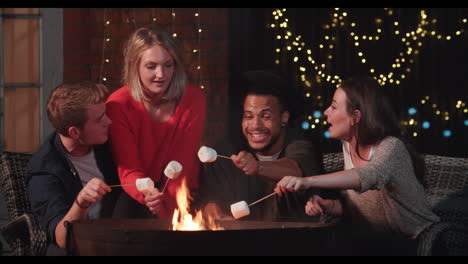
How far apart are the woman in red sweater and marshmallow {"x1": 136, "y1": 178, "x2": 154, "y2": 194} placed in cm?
26

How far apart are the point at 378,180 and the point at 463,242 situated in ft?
2.58

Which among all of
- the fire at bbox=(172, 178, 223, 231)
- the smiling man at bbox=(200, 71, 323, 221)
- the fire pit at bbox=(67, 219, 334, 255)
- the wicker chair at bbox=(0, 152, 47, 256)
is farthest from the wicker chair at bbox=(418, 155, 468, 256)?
the wicker chair at bbox=(0, 152, 47, 256)

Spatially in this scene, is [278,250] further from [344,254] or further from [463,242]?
[463,242]

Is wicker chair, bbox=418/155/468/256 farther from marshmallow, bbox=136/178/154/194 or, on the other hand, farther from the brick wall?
the brick wall

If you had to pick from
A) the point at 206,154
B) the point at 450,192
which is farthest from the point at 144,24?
the point at 450,192

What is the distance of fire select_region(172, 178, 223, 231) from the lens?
3961 millimetres

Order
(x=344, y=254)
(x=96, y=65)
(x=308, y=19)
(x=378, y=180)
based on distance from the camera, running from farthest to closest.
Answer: (x=308, y=19) < (x=96, y=65) < (x=344, y=254) < (x=378, y=180)

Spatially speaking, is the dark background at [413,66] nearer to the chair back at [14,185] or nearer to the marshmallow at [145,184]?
the chair back at [14,185]

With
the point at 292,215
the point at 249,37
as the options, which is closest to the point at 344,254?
the point at 292,215

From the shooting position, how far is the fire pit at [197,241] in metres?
3.51

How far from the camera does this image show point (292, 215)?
437 centimetres

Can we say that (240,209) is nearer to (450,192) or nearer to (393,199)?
(393,199)

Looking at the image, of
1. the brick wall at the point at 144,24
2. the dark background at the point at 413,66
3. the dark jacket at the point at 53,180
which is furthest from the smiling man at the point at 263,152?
the dark background at the point at 413,66

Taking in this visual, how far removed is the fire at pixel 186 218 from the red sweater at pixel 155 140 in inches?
4.7
